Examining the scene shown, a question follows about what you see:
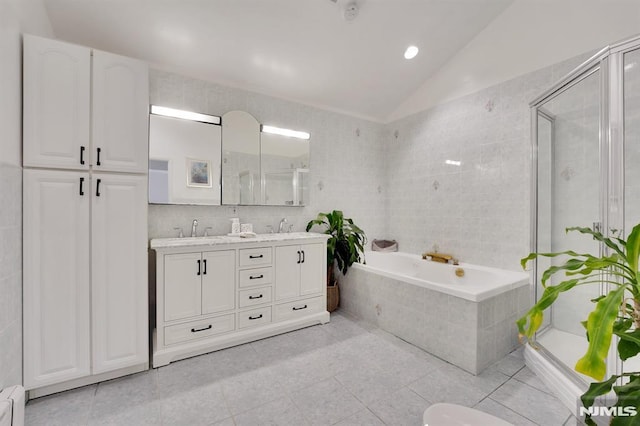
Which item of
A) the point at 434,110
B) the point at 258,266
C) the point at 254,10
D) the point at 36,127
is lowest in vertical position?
the point at 258,266

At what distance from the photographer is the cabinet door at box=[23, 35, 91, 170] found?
1610 millimetres

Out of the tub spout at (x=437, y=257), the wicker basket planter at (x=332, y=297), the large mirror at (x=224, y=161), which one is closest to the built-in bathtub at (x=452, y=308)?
the tub spout at (x=437, y=257)

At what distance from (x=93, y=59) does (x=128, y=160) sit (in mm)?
653

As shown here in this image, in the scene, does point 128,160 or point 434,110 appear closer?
A: point 128,160

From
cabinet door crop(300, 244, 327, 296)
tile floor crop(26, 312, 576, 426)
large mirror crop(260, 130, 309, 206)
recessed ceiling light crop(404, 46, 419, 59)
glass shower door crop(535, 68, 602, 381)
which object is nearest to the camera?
tile floor crop(26, 312, 576, 426)

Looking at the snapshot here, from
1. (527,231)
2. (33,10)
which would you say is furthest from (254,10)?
(527,231)

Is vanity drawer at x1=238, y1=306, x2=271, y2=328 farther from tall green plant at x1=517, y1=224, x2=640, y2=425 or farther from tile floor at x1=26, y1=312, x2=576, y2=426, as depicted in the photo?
tall green plant at x1=517, y1=224, x2=640, y2=425

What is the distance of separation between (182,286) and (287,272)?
92cm

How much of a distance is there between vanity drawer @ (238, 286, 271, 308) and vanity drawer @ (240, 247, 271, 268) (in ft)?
0.77

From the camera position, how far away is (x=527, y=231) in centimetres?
259

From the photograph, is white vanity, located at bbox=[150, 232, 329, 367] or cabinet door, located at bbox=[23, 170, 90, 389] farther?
white vanity, located at bbox=[150, 232, 329, 367]

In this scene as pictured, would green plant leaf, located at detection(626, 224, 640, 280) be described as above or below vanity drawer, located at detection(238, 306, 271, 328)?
above

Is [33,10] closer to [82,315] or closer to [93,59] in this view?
[93,59]

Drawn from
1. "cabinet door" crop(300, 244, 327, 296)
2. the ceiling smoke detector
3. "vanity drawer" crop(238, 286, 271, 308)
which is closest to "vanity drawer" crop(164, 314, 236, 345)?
"vanity drawer" crop(238, 286, 271, 308)
